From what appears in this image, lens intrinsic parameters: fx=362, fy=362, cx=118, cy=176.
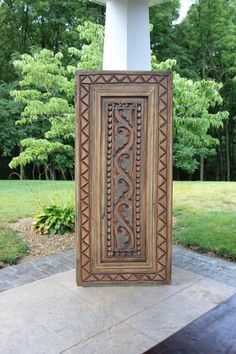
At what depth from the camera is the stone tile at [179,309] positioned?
2203 millimetres

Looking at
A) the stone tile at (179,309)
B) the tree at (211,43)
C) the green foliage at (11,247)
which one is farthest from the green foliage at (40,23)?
the stone tile at (179,309)

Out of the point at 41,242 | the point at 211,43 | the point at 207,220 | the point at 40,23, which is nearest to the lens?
the point at 41,242

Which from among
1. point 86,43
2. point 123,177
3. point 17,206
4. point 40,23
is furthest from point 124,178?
point 40,23

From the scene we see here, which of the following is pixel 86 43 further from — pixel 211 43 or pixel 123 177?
pixel 123 177

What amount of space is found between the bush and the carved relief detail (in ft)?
5.10

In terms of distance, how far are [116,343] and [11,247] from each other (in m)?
1.96

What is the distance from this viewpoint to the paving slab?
80.5 inches

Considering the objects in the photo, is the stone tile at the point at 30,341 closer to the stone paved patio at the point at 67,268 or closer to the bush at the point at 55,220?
the stone paved patio at the point at 67,268

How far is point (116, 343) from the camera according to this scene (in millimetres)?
2047

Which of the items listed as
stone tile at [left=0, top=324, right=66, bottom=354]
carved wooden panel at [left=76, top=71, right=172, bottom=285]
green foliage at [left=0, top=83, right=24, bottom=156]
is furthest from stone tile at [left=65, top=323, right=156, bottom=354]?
green foliage at [left=0, top=83, right=24, bottom=156]

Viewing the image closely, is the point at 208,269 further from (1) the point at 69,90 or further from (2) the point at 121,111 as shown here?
(1) the point at 69,90

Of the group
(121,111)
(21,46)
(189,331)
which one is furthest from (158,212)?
(21,46)

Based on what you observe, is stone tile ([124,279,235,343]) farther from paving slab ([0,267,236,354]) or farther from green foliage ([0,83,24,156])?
green foliage ([0,83,24,156])

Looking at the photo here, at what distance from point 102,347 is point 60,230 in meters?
2.30
